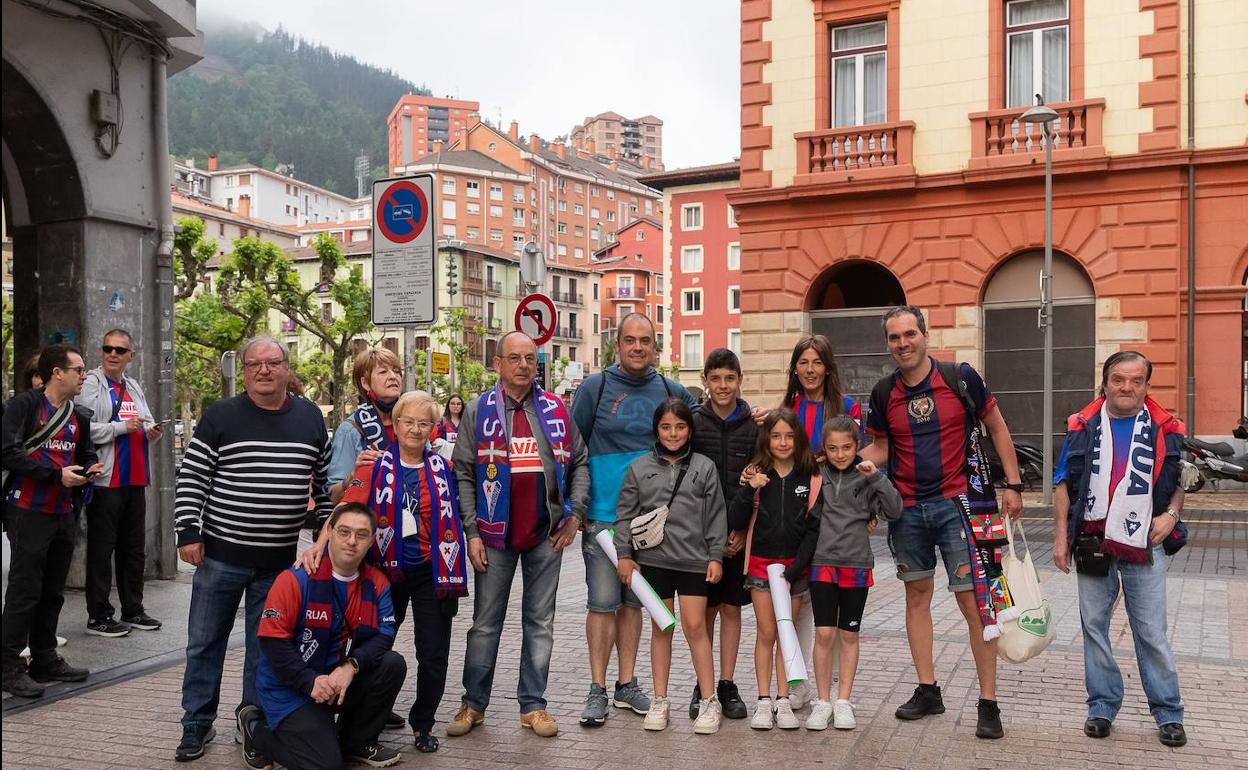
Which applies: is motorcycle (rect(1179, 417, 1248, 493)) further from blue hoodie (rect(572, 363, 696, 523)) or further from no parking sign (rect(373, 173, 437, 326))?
blue hoodie (rect(572, 363, 696, 523))

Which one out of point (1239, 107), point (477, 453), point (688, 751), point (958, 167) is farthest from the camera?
point (958, 167)

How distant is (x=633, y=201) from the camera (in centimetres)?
14788

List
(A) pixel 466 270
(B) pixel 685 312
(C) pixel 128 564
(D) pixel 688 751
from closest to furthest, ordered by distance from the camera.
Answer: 1. (D) pixel 688 751
2. (C) pixel 128 564
3. (B) pixel 685 312
4. (A) pixel 466 270

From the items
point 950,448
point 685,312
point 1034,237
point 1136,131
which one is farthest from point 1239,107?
point 685,312

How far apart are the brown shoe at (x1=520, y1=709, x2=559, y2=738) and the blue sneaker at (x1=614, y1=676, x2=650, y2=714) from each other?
0.50 meters

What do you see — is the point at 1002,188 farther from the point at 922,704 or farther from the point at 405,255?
the point at 922,704

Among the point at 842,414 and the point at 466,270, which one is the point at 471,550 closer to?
the point at 842,414

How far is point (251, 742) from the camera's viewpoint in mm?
5414

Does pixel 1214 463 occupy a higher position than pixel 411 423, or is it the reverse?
pixel 411 423

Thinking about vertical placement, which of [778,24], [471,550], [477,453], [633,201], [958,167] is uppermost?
[633,201]

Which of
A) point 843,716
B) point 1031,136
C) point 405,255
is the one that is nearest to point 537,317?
point 405,255

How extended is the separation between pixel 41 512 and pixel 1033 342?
18307 millimetres

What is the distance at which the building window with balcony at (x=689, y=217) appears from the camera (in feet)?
236

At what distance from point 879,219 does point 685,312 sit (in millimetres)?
53074
